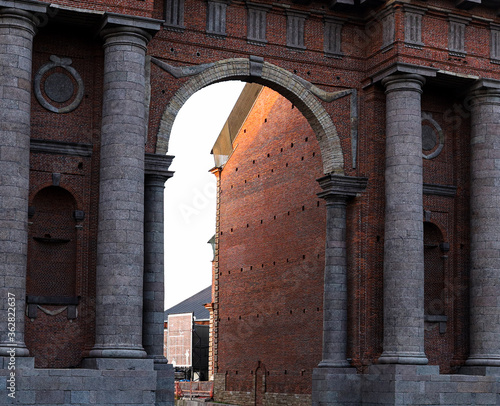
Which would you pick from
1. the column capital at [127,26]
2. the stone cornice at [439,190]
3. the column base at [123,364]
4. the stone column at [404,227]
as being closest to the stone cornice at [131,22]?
the column capital at [127,26]

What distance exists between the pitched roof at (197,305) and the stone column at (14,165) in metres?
47.6

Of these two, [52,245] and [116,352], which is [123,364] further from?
[52,245]

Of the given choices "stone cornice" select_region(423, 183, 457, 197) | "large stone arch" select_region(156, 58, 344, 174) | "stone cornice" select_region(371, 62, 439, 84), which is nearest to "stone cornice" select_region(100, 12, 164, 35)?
"large stone arch" select_region(156, 58, 344, 174)

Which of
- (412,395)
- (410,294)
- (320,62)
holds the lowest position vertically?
(412,395)

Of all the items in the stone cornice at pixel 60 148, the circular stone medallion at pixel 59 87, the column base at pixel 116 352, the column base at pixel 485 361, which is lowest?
the column base at pixel 485 361

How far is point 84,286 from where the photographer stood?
25250mm

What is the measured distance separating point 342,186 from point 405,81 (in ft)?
11.8

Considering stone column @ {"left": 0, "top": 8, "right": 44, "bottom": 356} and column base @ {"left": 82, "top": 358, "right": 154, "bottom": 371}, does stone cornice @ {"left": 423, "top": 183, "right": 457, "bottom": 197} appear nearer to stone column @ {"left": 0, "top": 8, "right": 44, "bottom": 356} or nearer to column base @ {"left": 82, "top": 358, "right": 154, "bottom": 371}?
column base @ {"left": 82, "top": 358, "right": 154, "bottom": 371}

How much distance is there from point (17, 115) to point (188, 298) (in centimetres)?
5825

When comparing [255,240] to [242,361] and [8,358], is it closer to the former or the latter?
[242,361]

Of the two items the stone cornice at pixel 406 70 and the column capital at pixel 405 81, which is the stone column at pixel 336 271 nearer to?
the column capital at pixel 405 81

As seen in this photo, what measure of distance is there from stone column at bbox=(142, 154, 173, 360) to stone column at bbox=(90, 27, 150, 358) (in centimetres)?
165

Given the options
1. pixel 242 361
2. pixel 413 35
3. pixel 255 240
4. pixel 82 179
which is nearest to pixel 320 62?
pixel 413 35

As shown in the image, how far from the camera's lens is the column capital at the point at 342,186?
95.8ft
